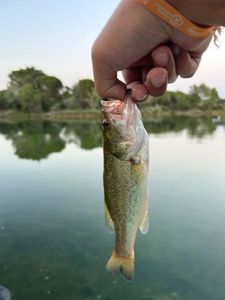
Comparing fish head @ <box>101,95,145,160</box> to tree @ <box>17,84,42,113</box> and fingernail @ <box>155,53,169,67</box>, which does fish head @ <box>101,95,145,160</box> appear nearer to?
fingernail @ <box>155,53,169,67</box>

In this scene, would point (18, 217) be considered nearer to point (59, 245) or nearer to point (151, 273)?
point (59, 245)

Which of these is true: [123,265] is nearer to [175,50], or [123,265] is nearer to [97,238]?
[175,50]

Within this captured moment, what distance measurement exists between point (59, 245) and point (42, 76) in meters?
77.9

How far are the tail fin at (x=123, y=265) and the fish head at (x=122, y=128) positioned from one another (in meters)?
0.66

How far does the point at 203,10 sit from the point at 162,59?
0.46 meters

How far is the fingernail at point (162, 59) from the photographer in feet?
5.85

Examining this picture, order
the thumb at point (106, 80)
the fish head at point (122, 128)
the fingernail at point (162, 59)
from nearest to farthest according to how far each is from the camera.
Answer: the thumb at point (106, 80) < the fingernail at point (162, 59) < the fish head at point (122, 128)

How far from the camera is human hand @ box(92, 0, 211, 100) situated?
1455 millimetres

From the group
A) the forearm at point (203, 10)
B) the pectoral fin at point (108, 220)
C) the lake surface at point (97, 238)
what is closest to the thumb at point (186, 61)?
the forearm at point (203, 10)

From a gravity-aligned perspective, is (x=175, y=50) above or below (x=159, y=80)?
above

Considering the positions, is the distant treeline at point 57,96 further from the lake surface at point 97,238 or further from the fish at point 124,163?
the fish at point 124,163

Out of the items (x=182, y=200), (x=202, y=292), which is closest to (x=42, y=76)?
(x=182, y=200)

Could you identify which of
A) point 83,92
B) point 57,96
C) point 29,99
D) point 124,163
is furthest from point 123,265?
point 57,96

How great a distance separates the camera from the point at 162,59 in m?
1.81
